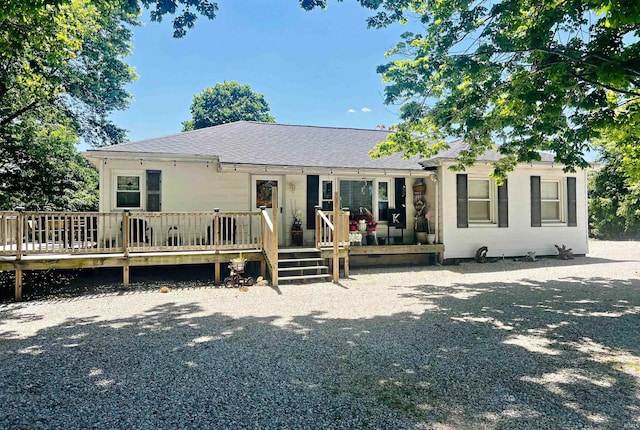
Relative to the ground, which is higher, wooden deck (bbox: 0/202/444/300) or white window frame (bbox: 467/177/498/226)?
white window frame (bbox: 467/177/498/226)

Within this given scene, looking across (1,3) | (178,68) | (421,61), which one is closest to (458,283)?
(421,61)

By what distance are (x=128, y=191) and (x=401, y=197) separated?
324 inches

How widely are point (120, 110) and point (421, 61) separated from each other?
725 inches

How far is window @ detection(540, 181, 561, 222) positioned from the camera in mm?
12812

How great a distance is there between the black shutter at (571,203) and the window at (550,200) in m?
0.29

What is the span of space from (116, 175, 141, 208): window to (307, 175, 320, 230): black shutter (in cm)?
484

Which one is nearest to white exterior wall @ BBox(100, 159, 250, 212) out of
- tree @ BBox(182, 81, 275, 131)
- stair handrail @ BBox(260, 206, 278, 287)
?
stair handrail @ BBox(260, 206, 278, 287)

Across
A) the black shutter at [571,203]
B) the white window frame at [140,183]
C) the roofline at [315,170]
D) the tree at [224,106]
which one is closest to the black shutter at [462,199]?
the roofline at [315,170]

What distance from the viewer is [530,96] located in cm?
631

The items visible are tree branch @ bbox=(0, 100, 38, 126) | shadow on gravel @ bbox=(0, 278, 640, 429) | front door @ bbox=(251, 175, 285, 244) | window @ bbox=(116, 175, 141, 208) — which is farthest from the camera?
tree branch @ bbox=(0, 100, 38, 126)

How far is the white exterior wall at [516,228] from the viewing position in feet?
37.5

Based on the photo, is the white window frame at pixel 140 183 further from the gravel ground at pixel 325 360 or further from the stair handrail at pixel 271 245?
the stair handrail at pixel 271 245

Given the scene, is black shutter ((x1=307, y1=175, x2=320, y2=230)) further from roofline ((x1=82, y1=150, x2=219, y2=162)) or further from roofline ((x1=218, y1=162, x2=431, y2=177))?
roofline ((x1=82, y1=150, x2=219, y2=162))

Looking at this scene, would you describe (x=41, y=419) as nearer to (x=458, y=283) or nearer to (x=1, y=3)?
(x=1, y=3)
